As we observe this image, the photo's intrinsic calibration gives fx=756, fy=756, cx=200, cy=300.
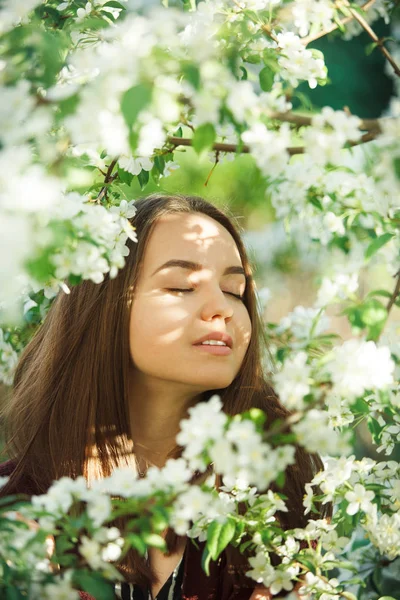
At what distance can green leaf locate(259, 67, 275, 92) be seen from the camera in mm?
1408

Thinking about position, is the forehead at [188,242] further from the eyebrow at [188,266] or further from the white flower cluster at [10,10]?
the white flower cluster at [10,10]

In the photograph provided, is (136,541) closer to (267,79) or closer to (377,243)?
(377,243)

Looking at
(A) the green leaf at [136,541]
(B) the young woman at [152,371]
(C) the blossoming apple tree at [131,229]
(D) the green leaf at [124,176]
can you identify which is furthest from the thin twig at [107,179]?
(A) the green leaf at [136,541]

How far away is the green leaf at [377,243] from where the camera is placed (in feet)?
3.27

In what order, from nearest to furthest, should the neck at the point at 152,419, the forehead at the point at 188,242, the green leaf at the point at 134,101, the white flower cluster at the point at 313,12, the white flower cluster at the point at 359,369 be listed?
the green leaf at the point at 134,101
the white flower cluster at the point at 359,369
the white flower cluster at the point at 313,12
the forehead at the point at 188,242
the neck at the point at 152,419

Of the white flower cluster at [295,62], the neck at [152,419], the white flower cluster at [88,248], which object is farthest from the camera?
the neck at [152,419]

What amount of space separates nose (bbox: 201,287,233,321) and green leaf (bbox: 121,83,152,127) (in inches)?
29.6

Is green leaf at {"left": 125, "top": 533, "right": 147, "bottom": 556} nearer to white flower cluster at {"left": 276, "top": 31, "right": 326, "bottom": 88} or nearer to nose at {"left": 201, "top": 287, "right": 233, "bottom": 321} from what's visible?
nose at {"left": 201, "top": 287, "right": 233, "bottom": 321}

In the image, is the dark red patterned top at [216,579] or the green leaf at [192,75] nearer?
the green leaf at [192,75]

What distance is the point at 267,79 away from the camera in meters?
1.41

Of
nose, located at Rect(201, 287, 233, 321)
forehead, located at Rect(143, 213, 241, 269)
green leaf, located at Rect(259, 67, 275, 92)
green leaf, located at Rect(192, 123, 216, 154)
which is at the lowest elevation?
nose, located at Rect(201, 287, 233, 321)

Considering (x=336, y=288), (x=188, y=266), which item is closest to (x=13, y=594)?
(x=336, y=288)

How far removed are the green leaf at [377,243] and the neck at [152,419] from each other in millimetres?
853

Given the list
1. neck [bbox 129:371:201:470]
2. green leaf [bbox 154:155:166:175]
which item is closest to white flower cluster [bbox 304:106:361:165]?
green leaf [bbox 154:155:166:175]
